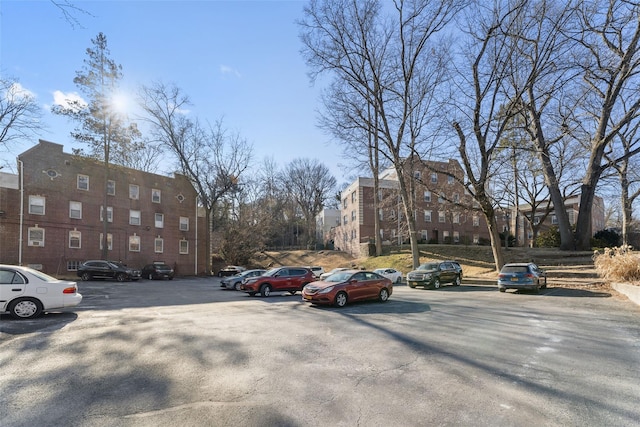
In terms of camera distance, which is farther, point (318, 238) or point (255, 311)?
point (318, 238)

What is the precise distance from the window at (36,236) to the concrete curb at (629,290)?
37630 millimetres

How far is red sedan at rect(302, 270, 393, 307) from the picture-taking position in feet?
44.2

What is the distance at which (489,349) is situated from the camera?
7266 mm

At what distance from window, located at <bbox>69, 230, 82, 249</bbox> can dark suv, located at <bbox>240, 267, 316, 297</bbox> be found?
2127cm

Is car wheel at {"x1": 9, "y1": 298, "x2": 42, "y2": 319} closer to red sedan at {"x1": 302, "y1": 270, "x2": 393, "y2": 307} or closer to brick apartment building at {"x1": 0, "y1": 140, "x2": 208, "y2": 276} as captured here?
red sedan at {"x1": 302, "y1": 270, "x2": 393, "y2": 307}

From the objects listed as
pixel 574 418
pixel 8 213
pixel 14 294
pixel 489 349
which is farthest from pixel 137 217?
pixel 574 418

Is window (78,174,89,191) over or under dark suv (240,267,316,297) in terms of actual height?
over

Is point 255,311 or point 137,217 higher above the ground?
point 137,217

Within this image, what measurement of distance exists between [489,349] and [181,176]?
4004cm

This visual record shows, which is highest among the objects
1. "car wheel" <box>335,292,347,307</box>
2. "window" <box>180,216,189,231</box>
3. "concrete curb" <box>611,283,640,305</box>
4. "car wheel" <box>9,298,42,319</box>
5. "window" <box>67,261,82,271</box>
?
"window" <box>180,216,189,231</box>

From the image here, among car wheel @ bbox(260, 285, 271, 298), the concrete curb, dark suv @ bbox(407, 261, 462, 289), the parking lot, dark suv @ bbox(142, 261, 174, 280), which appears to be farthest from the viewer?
dark suv @ bbox(142, 261, 174, 280)

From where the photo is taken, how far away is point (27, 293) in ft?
32.2

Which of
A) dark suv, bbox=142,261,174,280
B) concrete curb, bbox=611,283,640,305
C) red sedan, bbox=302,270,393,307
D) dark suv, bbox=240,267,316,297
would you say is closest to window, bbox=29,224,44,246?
dark suv, bbox=142,261,174,280

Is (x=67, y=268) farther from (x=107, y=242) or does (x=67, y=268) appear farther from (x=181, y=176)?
(x=181, y=176)
